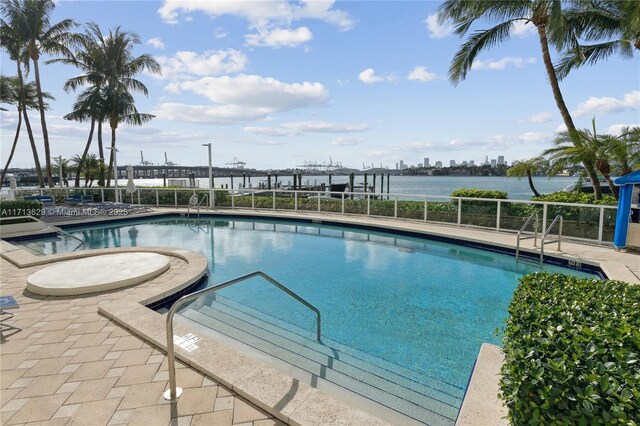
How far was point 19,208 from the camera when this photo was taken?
1086cm

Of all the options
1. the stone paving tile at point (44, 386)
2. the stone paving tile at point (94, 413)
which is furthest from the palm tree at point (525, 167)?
the stone paving tile at point (44, 386)

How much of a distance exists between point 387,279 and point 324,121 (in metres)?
27.8

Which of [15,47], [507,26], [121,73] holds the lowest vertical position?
[507,26]

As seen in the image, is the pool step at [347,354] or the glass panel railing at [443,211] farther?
the glass panel railing at [443,211]

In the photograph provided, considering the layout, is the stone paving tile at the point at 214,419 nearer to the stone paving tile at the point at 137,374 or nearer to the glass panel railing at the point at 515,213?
the stone paving tile at the point at 137,374

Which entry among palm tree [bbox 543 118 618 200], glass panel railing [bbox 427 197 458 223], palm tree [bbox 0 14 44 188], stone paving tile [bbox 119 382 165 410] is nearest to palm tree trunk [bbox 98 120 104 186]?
palm tree [bbox 0 14 44 188]

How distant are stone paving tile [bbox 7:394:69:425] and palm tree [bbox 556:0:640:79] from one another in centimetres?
1443

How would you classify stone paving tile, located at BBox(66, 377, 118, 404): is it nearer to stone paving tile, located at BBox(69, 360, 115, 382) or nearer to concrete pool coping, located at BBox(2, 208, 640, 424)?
stone paving tile, located at BBox(69, 360, 115, 382)

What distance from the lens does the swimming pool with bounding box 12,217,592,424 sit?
3391 mm

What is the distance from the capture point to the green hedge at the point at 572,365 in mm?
1492

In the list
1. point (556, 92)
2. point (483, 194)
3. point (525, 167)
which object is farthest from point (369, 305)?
point (525, 167)

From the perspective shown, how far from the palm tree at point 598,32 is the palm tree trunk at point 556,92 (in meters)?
1.34

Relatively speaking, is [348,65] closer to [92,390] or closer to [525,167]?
[525,167]

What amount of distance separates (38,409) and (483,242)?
335 inches
